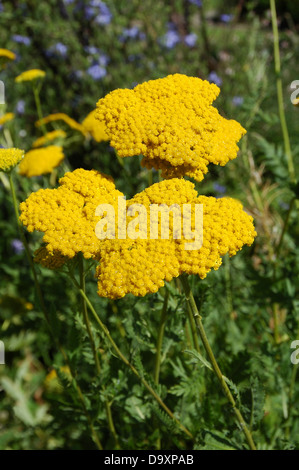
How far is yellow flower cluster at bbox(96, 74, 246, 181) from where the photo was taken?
3.89 ft

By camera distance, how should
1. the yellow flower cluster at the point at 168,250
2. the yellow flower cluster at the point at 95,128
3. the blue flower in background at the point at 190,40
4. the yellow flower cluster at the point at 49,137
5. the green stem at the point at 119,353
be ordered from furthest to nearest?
the blue flower in background at the point at 190,40, the yellow flower cluster at the point at 49,137, the yellow flower cluster at the point at 95,128, the green stem at the point at 119,353, the yellow flower cluster at the point at 168,250

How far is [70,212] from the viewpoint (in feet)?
3.82

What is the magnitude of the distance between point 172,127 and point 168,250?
0.38 m

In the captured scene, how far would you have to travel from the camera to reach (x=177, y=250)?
1057mm

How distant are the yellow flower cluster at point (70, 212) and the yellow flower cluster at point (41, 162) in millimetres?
710

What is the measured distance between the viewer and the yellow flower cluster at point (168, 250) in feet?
3.35

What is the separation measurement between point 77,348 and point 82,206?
2.19 feet

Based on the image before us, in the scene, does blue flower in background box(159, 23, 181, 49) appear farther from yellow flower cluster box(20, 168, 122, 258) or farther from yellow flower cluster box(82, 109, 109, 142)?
yellow flower cluster box(20, 168, 122, 258)

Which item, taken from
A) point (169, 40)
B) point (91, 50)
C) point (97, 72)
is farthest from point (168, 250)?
point (169, 40)

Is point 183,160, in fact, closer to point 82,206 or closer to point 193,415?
point 82,206

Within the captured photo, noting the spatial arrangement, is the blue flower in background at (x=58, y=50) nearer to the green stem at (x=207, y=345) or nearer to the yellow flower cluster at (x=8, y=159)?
the yellow flower cluster at (x=8, y=159)

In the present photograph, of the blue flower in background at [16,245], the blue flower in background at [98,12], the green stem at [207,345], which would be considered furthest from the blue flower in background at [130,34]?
the green stem at [207,345]

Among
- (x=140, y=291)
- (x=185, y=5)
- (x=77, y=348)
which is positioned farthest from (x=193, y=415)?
(x=185, y=5)

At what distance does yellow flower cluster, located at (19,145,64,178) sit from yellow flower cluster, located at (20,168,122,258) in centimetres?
71
